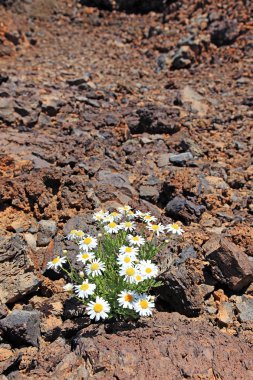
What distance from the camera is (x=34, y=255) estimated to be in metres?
4.60

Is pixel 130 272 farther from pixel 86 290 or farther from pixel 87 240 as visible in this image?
pixel 87 240

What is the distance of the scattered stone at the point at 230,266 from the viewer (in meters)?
4.26

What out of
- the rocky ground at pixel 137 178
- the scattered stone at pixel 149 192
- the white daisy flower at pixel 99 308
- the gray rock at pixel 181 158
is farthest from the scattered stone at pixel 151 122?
the white daisy flower at pixel 99 308

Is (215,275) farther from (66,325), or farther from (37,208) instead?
(37,208)

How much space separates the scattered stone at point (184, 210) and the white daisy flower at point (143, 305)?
6.46 feet

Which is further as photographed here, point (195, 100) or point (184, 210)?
point (195, 100)

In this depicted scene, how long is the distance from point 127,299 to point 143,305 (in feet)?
0.50

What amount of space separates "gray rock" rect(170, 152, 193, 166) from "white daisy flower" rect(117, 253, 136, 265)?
3224 mm

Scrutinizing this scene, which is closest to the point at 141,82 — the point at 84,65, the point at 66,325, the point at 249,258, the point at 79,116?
the point at 84,65

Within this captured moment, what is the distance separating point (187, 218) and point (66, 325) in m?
2.26

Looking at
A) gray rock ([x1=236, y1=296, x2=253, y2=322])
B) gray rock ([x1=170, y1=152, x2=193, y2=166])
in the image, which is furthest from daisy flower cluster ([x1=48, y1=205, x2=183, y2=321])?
gray rock ([x1=170, y1=152, x2=193, y2=166])

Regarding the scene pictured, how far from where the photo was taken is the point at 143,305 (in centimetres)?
354

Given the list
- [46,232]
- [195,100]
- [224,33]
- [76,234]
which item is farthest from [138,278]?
[224,33]

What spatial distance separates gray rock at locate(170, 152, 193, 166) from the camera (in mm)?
6727
